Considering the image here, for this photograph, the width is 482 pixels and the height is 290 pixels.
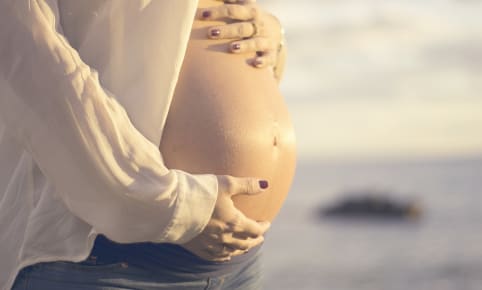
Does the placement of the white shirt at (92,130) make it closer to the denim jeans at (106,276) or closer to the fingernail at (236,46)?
the denim jeans at (106,276)

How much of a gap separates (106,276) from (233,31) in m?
0.68

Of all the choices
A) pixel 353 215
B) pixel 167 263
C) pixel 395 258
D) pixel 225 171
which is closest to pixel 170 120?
pixel 225 171

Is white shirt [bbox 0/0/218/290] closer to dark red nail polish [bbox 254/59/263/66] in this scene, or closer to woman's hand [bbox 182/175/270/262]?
woman's hand [bbox 182/175/270/262]

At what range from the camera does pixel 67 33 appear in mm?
2225

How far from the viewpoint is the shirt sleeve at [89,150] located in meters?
2.03

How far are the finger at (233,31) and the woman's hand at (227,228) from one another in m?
0.39

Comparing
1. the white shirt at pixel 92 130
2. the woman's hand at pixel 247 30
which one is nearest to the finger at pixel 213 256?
the white shirt at pixel 92 130

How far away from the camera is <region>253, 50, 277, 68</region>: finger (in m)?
2.53

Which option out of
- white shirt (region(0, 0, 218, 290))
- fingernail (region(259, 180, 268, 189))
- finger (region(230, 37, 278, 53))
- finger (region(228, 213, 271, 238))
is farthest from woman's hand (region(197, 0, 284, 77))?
finger (region(228, 213, 271, 238))

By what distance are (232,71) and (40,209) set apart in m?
0.56

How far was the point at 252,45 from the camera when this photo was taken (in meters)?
2.52

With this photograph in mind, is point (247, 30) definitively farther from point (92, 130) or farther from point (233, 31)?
point (92, 130)

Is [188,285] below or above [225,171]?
below

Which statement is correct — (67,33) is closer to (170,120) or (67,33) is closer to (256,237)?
(170,120)
